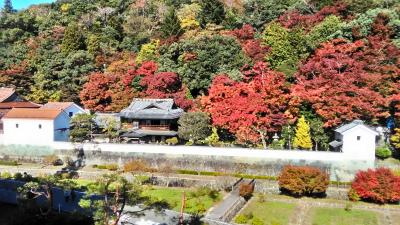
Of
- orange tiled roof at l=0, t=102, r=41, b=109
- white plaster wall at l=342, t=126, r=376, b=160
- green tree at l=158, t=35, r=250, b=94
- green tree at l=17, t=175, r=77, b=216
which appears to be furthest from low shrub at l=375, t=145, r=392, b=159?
orange tiled roof at l=0, t=102, r=41, b=109

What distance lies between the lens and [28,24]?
65125mm

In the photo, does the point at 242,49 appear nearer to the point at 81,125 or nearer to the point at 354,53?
the point at 354,53

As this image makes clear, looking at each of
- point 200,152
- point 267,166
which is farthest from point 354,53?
point 200,152

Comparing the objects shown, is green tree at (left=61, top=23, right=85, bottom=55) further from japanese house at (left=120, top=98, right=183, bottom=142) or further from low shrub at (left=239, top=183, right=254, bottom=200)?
low shrub at (left=239, top=183, right=254, bottom=200)

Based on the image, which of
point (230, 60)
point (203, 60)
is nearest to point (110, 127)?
point (203, 60)

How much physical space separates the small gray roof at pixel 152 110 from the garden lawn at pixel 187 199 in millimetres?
11101

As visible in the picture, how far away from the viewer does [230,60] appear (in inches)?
1758

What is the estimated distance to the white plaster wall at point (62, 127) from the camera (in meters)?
39.1

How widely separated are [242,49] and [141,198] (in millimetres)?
28902

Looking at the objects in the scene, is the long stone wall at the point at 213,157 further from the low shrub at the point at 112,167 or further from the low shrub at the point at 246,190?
the low shrub at the point at 246,190

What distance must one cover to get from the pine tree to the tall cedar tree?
25748mm

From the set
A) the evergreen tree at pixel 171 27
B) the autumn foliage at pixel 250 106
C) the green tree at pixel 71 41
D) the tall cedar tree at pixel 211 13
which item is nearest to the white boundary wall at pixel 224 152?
the autumn foliage at pixel 250 106

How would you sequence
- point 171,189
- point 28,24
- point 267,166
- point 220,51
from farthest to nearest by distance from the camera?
1. point 28,24
2. point 220,51
3. point 267,166
4. point 171,189

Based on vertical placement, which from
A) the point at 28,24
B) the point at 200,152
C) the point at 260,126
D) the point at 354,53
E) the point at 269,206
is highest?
the point at 28,24
